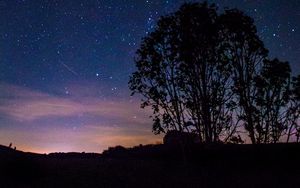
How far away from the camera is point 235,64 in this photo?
121 feet

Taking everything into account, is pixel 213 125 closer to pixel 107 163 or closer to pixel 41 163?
pixel 107 163

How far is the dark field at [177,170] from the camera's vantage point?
25484 mm

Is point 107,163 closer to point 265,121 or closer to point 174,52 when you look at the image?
point 174,52

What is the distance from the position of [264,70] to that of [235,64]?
2.97 meters

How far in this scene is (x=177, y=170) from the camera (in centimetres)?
2903

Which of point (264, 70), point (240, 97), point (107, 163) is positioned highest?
point (264, 70)

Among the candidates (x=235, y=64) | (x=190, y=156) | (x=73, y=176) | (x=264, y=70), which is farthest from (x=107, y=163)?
(x=264, y=70)

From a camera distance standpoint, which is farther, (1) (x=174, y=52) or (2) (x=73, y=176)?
(1) (x=174, y=52)

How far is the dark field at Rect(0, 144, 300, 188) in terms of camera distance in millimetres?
25484

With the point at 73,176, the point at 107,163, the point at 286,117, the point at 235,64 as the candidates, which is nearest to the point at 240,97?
the point at 235,64

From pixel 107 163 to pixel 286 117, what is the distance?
17245 millimetres

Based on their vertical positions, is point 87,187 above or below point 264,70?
below

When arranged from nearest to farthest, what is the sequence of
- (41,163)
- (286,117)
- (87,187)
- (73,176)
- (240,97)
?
1. (87,187)
2. (73,176)
3. (41,163)
4. (240,97)
5. (286,117)

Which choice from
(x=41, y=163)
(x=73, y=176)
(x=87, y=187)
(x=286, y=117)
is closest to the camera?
(x=87, y=187)
